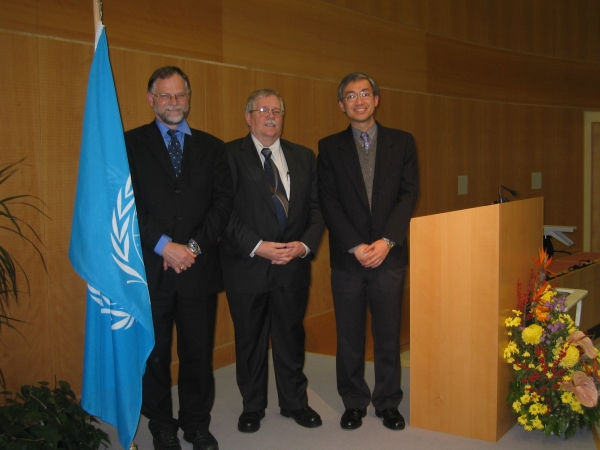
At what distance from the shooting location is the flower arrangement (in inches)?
111

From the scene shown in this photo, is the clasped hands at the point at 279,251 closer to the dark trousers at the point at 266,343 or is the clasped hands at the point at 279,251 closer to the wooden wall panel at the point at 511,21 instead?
the dark trousers at the point at 266,343

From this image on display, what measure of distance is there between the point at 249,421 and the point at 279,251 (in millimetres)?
824

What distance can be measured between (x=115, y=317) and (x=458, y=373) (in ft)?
5.03

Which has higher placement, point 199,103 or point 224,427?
point 199,103

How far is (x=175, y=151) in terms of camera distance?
9.36ft

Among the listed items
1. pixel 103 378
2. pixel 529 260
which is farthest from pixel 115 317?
pixel 529 260

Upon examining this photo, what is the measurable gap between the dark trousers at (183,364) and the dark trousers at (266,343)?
20 centimetres

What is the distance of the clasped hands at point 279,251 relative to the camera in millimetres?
2965

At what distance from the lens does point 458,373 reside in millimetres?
2902

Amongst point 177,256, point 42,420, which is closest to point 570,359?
point 177,256

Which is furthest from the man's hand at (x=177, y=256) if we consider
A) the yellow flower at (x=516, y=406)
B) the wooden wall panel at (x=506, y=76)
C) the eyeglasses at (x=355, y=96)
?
the wooden wall panel at (x=506, y=76)

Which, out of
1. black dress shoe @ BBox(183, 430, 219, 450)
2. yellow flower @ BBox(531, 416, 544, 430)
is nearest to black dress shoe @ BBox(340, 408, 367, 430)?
black dress shoe @ BBox(183, 430, 219, 450)

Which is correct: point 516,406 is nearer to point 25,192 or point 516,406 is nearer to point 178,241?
point 178,241

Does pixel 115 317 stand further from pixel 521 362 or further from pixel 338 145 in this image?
pixel 521 362
